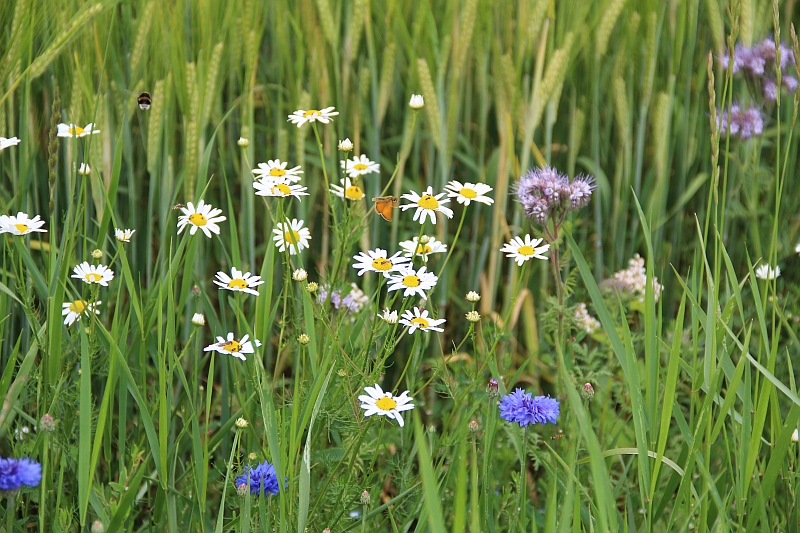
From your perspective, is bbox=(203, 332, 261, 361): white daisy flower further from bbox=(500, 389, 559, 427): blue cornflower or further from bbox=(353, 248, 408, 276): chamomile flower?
bbox=(500, 389, 559, 427): blue cornflower

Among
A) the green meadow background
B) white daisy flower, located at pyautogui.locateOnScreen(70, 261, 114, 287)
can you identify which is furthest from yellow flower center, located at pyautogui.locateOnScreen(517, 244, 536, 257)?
white daisy flower, located at pyautogui.locateOnScreen(70, 261, 114, 287)

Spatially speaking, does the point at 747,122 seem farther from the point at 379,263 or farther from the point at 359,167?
the point at 379,263

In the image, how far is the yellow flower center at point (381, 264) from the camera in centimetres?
100

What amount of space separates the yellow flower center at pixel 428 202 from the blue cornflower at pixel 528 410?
252mm

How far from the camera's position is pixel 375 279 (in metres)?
1.72

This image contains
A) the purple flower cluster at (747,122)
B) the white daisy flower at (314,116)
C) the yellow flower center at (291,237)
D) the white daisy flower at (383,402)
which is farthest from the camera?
the purple flower cluster at (747,122)

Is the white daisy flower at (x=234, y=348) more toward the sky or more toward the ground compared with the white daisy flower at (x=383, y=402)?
more toward the sky

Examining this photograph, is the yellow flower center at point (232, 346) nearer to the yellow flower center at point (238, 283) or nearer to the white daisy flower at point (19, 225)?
the yellow flower center at point (238, 283)

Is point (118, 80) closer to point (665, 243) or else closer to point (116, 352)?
point (116, 352)

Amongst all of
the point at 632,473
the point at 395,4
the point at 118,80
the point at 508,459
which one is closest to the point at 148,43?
the point at 118,80

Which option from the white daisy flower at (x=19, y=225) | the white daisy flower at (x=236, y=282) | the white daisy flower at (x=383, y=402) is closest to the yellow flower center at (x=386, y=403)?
the white daisy flower at (x=383, y=402)

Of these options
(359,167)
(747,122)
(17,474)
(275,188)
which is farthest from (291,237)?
(747,122)

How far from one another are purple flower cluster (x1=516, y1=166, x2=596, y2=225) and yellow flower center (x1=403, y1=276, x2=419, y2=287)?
0.86ft

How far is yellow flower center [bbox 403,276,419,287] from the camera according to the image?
980mm
